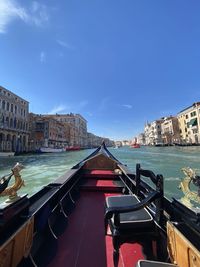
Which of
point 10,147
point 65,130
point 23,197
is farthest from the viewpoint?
point 65,130

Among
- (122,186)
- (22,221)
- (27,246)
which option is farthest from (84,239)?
(122,186)

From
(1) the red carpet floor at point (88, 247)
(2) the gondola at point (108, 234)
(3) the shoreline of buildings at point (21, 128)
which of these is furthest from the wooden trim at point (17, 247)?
(3) the shoreline of buildings at point (21, 128)

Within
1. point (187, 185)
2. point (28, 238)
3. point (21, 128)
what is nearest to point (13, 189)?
point (28, 238)

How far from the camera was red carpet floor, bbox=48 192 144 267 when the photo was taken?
1.82 m

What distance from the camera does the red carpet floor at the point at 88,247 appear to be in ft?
5.98

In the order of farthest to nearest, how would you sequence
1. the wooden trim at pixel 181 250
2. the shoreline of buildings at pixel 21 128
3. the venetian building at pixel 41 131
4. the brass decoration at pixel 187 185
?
the venetian building at pixel 41 131 < the shoreline of buildings at pixel 21 128 < the brass decoration at pixel 187 185 < the wooden trim at pixel 181 250

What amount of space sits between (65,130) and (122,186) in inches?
2633

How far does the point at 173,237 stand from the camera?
1484mm

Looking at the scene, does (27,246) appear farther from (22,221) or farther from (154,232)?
(154,232)

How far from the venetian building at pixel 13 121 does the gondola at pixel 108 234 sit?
1349 inches

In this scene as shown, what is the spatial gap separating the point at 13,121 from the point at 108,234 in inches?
1526

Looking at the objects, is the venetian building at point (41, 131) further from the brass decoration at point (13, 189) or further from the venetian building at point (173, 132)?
the brass decoration at point (13, 189)

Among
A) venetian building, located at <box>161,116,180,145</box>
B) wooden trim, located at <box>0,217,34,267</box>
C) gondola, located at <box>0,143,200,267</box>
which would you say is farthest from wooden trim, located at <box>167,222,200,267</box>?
venetian building, located at <box>161,116,180,145</box>

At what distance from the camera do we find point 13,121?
36.9 meters
